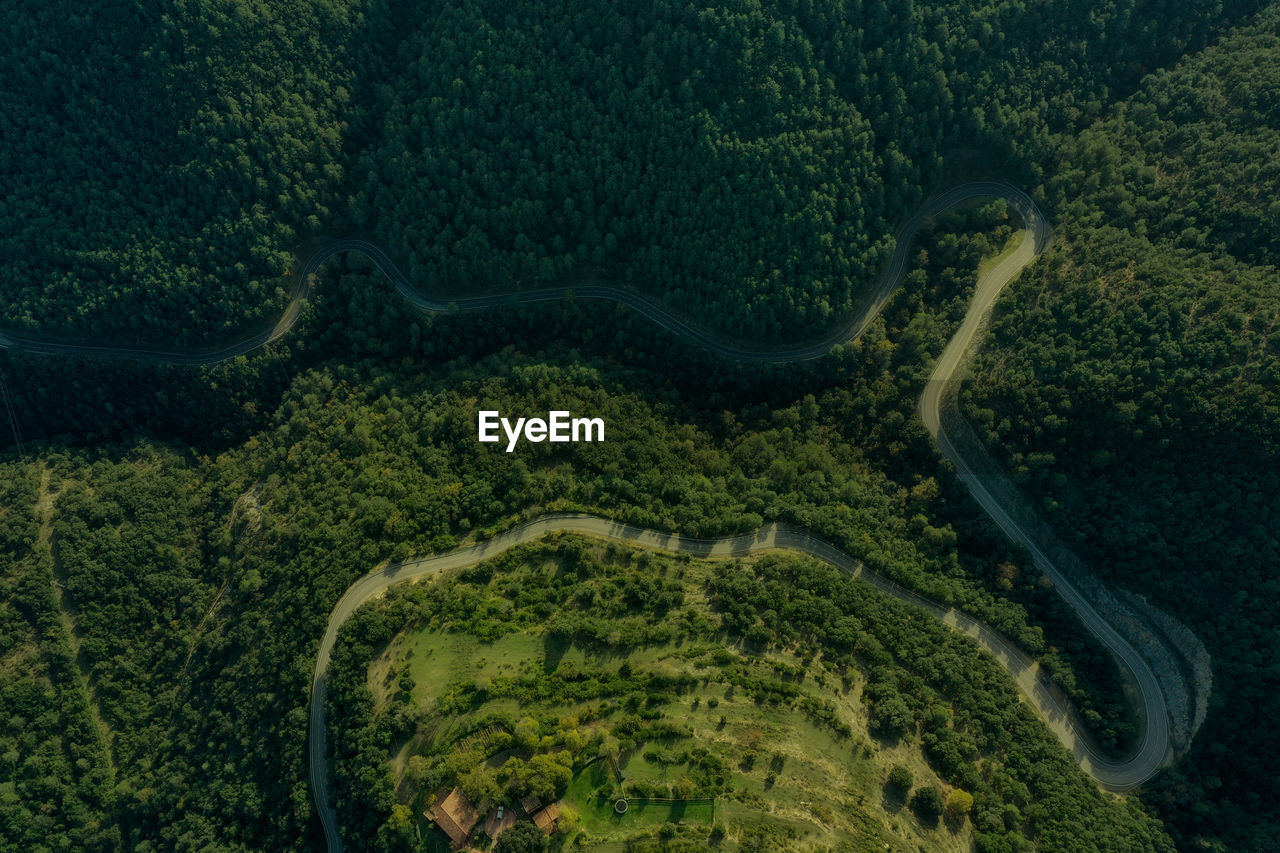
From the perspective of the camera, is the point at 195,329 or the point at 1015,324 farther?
the point at 195,329

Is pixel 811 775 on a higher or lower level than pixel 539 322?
lower

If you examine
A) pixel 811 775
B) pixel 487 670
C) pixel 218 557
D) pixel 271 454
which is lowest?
pixel 811 775

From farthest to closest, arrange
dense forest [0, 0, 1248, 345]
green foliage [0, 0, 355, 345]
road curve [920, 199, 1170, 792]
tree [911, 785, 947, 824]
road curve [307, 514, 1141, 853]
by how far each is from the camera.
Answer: green foliage [0, 0, 355, 345] < dense forest [0, 0, 1248, 345] < road curve [920, 199, 1170, 792] < road curve [307, 514, 1141, 853] < tree [911, 785, 947, 824]

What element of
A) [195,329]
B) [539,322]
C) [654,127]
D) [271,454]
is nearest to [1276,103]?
[654,127]

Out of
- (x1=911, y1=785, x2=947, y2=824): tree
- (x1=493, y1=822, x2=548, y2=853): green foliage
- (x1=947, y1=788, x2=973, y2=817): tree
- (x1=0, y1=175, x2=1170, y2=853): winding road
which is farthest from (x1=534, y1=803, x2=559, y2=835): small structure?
(x1=947, y1=788, x2=973, y2=817): tree

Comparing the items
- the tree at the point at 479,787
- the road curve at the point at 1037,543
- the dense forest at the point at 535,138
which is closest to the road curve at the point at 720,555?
the road curve at the point at 1037,543

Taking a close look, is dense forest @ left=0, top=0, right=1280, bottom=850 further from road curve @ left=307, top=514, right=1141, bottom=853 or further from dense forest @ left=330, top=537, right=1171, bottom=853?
dense forest @ left=330, top=537, right=1171, bottom=853

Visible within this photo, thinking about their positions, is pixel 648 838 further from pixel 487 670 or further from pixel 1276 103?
pixel 1276 103
